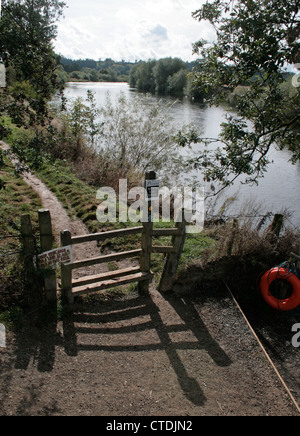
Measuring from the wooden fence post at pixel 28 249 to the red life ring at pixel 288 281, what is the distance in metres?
4.42

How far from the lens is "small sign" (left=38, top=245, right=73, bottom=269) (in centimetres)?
525

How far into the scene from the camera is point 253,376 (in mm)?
4727

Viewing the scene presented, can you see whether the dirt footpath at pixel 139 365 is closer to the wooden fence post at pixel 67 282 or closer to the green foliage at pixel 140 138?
the wooden fence post at pixel 67 282

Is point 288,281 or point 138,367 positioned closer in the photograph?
point 138,367

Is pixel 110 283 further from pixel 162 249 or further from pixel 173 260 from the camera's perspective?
pixel 173 260

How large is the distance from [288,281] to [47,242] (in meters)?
4.64

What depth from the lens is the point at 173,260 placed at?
6.44m

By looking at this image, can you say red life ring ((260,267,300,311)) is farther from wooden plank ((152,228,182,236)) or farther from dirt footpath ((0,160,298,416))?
wooden plank ((152,228,182,236))

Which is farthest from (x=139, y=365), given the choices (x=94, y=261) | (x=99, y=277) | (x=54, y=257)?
(x=54, y=257)

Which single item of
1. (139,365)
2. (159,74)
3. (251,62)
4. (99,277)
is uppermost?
(159,74)

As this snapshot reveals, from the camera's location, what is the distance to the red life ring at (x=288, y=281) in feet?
21.1

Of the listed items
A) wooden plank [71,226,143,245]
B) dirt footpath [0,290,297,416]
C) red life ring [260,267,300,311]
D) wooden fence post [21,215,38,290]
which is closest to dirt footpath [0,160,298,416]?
dirt footpath [0,290,297,416]

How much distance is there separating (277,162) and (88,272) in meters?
16.6
